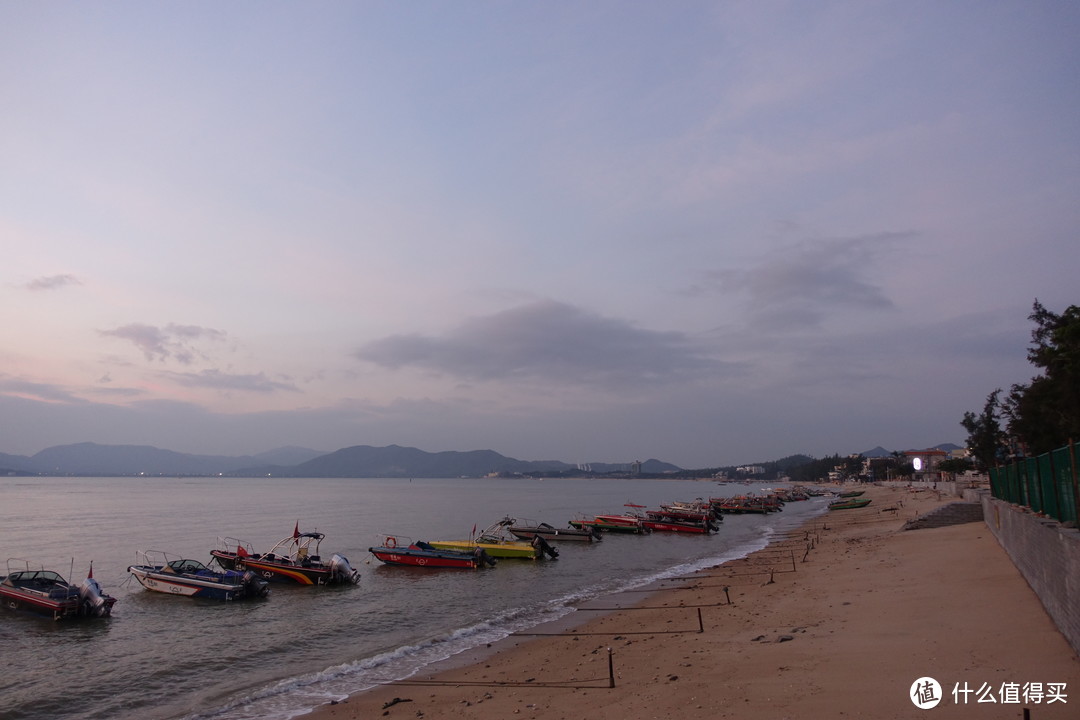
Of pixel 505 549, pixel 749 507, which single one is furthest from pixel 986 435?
pixel 505 549

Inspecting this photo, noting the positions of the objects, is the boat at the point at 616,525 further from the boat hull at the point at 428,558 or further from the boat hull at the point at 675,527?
the boat hull at the point at 428,558

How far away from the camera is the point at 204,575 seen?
30.3m

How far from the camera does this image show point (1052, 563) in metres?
12.2

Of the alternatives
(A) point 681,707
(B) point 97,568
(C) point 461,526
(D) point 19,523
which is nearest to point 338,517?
(C) point 461,526

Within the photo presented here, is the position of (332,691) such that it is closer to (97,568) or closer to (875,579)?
(875,579)

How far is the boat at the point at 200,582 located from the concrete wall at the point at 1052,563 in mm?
29559

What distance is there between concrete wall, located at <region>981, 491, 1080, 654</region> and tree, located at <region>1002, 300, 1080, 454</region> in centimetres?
1682

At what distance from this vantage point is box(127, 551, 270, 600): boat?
29.9 meters

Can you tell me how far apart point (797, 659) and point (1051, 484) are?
6818mm

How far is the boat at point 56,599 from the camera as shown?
997 inches

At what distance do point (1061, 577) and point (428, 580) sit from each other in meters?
29.7

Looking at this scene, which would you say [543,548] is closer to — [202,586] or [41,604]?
[202,586]

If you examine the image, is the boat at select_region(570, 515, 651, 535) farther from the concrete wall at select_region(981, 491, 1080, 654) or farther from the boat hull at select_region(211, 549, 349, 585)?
the concrete wall at select_region(981, 491, 1080, 654)

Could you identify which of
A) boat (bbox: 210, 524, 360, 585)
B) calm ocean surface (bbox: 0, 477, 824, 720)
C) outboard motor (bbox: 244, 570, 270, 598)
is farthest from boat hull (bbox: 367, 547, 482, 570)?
outboard motor (bbox: 244, 570, 270, 598)
